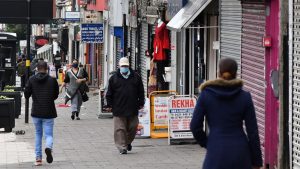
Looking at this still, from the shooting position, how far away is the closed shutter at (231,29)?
16.2 meters

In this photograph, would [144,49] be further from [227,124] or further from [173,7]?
[227,124]

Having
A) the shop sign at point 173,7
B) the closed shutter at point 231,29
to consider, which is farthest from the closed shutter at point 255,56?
the shop sign at point 173,7

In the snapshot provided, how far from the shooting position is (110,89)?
16672 millimetres

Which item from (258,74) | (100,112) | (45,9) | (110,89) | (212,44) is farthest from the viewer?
(100,112)

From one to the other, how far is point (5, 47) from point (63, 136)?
18.6 m

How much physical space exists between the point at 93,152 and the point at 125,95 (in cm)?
139

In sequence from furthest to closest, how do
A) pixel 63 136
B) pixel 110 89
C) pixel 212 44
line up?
pixel 63 136, pixel 212 44, pixel 110 89

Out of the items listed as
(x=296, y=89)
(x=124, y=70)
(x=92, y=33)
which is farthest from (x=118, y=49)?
(x=296, y=89)

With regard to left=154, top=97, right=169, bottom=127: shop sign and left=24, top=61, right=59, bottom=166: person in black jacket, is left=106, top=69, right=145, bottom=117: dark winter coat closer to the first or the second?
left=24, top=61, right=59, bottom=166: person in black jacket

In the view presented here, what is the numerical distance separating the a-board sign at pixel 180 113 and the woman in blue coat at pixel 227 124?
9364 millimetres

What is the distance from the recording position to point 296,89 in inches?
495

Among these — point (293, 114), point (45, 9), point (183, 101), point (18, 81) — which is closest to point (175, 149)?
point (183, 101)

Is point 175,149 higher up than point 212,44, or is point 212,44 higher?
point 212,44

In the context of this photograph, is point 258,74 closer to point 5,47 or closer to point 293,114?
point 293,114
